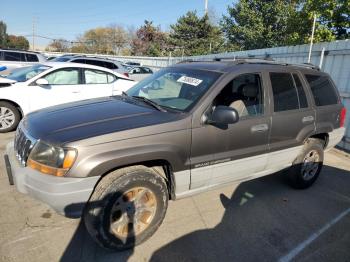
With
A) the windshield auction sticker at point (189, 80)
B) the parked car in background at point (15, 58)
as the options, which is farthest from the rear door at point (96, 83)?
the parked car in background at point (15, 58)

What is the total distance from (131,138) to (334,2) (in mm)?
12248

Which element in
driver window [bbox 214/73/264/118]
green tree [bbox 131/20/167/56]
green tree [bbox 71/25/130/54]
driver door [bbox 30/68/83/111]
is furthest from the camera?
green tree [bbox 71/25/130/54]

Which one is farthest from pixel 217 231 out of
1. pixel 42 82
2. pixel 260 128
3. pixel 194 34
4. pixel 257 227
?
pixel 194 34

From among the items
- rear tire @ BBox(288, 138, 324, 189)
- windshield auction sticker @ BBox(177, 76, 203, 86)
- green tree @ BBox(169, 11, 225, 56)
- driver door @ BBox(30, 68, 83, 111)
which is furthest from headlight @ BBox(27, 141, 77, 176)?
green tree @ BBox(169, 11, 225, 56)

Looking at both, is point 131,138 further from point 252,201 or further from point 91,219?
point 252,201

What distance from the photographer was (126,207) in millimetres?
2791

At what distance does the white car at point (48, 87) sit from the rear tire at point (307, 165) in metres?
4.86

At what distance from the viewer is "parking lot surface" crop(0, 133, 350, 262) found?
281 cm

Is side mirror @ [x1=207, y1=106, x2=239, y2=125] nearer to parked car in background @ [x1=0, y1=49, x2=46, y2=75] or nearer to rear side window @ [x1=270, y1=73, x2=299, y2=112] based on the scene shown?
rear side window @ [x1=270, y1=73, x2=299, y2=112]

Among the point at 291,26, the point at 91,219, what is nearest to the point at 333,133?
the point at 91,219

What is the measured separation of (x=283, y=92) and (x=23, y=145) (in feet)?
10.3

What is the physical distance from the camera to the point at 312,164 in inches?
177

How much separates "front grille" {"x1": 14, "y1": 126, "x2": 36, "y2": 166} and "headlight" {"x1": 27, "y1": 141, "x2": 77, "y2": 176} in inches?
5.2

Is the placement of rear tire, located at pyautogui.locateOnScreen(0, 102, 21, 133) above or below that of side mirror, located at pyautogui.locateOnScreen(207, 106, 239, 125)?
below
